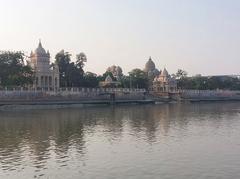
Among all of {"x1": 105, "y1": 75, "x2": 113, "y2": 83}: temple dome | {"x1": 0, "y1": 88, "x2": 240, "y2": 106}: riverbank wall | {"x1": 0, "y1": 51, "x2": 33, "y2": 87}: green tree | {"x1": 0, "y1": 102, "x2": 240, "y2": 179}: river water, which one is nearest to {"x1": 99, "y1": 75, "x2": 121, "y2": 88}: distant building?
{"x1": 105, "y1": 75, "x2": 113, "y2": 83}: temple dome

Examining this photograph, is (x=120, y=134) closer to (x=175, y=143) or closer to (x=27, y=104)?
(x=175, y=143)

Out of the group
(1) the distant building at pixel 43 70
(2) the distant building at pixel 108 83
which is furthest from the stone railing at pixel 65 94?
(1) the distant building at pixel 43 70

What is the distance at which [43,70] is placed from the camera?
107500 mm

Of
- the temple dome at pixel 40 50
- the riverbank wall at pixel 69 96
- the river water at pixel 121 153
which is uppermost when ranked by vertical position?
the temple dome at pixel 40 50

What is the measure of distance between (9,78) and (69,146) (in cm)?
6140

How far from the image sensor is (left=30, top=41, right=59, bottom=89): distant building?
107 m

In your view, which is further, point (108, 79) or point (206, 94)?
point (206, 94)

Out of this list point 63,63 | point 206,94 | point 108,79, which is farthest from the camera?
point 206,94

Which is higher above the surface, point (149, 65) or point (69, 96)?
point (149, 65)

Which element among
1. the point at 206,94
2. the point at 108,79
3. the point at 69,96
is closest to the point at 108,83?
the point at 108,79

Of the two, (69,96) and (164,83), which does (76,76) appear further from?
(164,83)

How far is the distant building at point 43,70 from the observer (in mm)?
107000

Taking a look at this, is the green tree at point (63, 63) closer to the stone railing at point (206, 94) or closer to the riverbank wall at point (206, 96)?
the riverbank wall at point (206, 96)

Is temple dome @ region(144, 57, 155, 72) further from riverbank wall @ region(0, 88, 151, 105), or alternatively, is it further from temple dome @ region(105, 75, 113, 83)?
riverbank wall @ region(0, 88, 151, 105)
